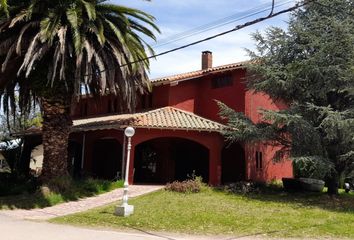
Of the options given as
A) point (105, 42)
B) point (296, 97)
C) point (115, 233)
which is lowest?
point (115, 233)

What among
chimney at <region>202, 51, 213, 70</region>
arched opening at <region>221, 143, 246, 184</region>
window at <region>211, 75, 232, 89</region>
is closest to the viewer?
window at <region>211, 75, 232, 89</region>

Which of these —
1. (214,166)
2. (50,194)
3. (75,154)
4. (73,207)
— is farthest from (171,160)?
(73,207)

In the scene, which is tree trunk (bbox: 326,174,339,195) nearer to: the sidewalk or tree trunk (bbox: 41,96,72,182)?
the sidewalk

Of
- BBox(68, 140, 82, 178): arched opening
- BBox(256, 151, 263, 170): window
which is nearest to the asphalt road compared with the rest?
BBox(256, 151, 263, 170): window

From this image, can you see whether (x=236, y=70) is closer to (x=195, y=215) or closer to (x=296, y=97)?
(x=296, y=97)

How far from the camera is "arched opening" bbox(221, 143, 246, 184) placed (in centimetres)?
2815

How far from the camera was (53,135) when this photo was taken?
21.1 metres

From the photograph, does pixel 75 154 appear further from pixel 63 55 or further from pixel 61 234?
pixel 61 234

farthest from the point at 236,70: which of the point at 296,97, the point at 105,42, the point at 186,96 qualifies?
the point at 105,42

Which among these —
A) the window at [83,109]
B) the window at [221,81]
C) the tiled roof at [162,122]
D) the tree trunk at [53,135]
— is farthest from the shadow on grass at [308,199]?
the window at [83,109]

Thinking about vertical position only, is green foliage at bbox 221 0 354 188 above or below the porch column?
above

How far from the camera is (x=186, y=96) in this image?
94.5 ft

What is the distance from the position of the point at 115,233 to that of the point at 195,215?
12.2 ft

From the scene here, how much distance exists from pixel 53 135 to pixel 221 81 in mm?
11060
